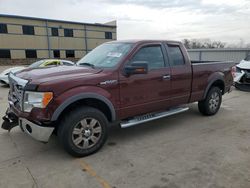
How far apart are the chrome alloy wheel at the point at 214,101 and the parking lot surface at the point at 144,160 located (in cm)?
70

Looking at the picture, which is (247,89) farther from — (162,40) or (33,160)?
(33,160)

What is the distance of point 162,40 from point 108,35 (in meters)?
34.0

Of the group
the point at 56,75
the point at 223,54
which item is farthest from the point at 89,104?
the point at 223,54

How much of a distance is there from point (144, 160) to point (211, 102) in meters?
2.99

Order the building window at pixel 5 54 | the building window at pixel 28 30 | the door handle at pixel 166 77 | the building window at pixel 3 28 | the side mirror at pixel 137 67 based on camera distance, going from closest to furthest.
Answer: the side mirror at pixel 137 67, the door handle at pixel 166 77, the building window at pixel 3 28, the building window at pixel 5 54, the building window at pixel 28 30

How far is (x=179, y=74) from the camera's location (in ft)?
15.0

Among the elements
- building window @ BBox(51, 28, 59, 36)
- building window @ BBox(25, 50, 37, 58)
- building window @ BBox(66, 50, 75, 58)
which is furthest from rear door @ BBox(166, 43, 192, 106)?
building window @ BBox(66, 50, 75, 58)

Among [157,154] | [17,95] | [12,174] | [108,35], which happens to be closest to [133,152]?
[157,154]

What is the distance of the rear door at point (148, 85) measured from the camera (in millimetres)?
3869

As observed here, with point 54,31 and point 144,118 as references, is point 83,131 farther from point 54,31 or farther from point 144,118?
point 54,31

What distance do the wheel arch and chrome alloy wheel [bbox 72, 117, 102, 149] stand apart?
0.29 metres

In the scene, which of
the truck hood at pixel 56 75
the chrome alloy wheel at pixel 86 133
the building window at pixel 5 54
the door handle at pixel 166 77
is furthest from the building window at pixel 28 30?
the chrome alloy wheel at pixel 86 133

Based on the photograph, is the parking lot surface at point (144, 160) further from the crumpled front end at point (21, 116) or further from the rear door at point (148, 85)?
the rear door at point (148, 85)

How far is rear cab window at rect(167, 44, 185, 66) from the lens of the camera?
456 centimetres
